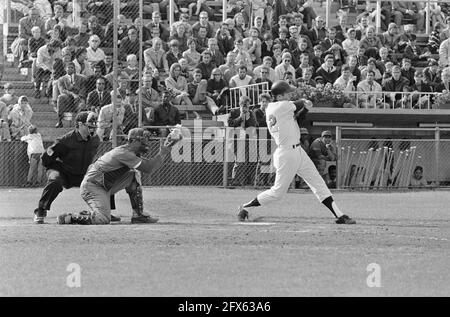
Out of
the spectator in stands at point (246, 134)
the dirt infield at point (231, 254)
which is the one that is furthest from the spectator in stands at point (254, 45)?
the dirt infield at point (231, 254)

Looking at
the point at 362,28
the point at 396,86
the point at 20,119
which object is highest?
the point at 362,28

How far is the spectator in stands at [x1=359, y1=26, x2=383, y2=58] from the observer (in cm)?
2667

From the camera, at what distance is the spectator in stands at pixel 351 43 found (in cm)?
2665

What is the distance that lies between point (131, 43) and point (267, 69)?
3438 millimetres

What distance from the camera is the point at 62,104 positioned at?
21969mm

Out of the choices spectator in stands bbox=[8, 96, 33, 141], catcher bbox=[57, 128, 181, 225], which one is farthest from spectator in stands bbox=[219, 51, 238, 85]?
catcher bbox=[57, 128, 181, 225]

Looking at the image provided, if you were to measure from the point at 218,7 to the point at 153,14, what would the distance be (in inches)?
117

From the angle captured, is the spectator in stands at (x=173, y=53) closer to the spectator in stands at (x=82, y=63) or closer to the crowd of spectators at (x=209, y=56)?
the crowd of spectators at (x=209, y=56)

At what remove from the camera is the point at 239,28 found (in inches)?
1030

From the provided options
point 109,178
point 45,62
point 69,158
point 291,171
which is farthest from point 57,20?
point 291,171

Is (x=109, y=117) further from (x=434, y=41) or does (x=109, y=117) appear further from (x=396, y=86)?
(x=434, y=41)

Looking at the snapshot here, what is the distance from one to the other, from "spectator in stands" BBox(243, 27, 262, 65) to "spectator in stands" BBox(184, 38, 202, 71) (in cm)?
124

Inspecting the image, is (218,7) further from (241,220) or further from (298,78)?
(241,220)
